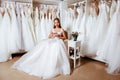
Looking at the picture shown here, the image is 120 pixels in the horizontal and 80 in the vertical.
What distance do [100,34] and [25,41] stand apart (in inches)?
78.4

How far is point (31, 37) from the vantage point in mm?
3523

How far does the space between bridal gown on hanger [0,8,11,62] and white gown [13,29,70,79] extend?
2.41 feet

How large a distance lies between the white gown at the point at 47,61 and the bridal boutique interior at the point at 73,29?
0.12m

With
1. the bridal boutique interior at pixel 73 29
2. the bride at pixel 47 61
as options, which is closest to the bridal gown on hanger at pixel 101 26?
the bridal boutique interior at pixel 73 29

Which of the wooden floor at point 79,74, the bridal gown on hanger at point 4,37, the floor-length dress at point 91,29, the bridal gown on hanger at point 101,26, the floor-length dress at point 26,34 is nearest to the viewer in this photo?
the wooden floor at point 79,74

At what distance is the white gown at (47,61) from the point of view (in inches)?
94.8

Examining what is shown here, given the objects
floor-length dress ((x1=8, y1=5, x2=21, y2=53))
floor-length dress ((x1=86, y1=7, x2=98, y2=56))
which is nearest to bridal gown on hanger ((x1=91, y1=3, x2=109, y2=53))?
floor-length dress ((x1=86, y1=7, x2=98, y2=56))

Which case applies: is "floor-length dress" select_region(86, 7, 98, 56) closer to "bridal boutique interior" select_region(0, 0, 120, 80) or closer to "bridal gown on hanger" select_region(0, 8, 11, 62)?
"bridal boutique interior" select_region(0, 0, 120, 80)

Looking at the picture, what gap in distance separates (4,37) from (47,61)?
4.74 ft

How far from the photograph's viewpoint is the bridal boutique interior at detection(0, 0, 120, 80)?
2.46m

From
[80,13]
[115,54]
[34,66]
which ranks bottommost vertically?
[34,66]

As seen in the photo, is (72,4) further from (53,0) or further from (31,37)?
(31,37)

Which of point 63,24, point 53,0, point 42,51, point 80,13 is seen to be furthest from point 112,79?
point 53,0

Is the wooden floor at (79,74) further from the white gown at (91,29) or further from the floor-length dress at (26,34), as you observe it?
the floor-length dress at (26,34)
